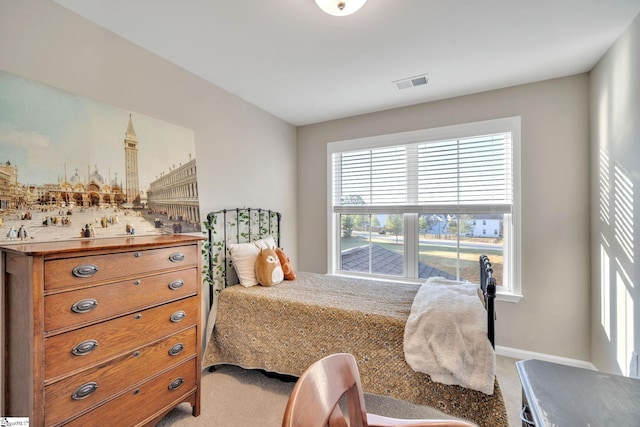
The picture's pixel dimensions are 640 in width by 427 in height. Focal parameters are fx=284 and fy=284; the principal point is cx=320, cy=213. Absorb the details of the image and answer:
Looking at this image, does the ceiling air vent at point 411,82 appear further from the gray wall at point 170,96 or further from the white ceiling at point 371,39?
the gray wall at point 170,96

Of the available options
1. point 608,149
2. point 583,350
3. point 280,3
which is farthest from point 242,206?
point 583,350

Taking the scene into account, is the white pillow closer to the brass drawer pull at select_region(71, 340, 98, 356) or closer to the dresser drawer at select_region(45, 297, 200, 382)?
the dresser drawer at select_region(45, 297, 200, 382)

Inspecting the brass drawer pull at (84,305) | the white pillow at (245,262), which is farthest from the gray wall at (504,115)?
the brass drawer pull at (84,305)

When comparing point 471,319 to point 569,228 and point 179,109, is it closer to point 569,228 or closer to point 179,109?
point 569,228

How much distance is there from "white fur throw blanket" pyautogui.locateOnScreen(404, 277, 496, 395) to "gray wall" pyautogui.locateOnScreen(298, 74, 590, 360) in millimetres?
1257

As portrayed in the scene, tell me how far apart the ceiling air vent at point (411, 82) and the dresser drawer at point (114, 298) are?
7.83 feet

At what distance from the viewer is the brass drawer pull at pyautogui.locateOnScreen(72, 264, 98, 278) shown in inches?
52.3

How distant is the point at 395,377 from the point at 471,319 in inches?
22.9

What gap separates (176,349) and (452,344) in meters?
1.67

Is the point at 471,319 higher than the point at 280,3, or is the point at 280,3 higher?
the point at 280,3

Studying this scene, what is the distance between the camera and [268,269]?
2602mm

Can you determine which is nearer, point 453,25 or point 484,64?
Answer: point 453,25

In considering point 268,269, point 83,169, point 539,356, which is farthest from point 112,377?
point 539,356

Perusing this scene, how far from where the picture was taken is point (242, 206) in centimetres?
301
